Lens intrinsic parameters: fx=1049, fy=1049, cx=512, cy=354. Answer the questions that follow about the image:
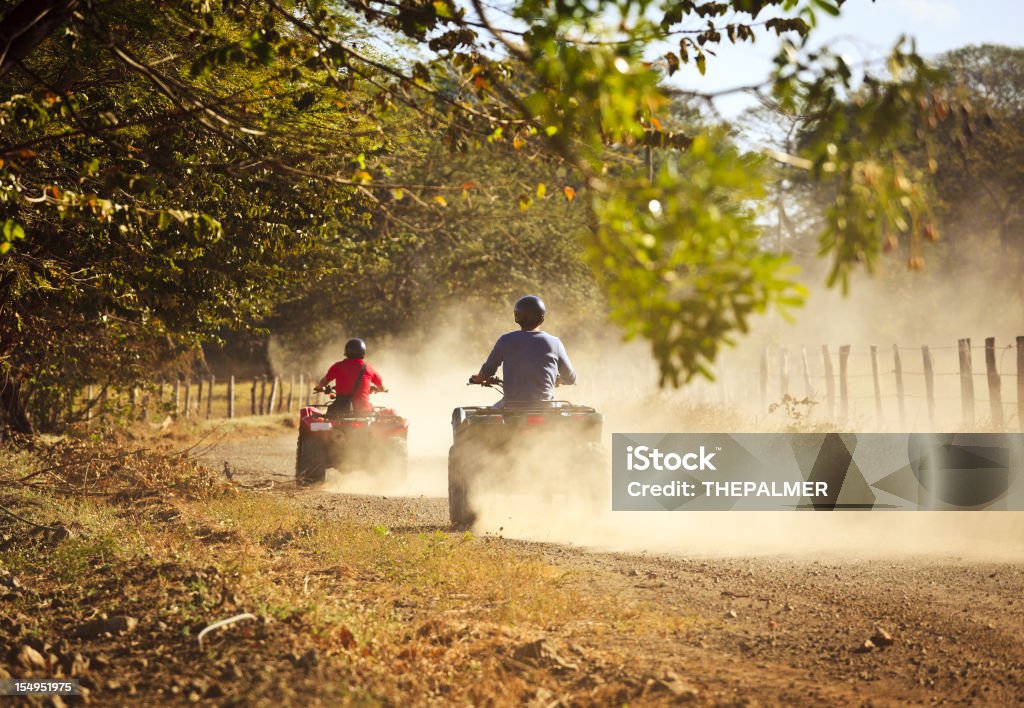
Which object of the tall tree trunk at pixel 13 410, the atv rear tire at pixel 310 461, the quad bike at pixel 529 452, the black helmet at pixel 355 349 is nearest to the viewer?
the quad bike at pixel 529 452

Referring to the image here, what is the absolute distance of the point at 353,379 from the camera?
15.2 meters

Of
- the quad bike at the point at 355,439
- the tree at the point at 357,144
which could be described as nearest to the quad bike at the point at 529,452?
the tree at the point at 357,144

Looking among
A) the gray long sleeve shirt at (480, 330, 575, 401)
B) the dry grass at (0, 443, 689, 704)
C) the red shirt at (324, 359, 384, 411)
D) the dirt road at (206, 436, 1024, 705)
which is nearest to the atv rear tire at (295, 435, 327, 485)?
the red shirt at (324, 359, 384, 411)

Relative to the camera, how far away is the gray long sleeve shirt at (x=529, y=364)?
1075cm

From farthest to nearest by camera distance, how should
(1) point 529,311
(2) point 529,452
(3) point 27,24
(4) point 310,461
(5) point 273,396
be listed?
(5) point 273,396 → (4) point 310,461 → (1) point 529,311 → (2) point 529,452 → (3) point 27,24

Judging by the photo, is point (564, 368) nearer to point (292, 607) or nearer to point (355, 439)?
point (292, 607)

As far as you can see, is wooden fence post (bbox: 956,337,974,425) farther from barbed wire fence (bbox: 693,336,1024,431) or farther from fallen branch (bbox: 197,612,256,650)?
fallen branch (bbox: 197,612,256,650)

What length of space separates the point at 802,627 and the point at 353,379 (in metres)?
9.32

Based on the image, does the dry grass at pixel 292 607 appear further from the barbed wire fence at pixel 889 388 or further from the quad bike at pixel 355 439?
the barbed wire fence at pixel 889 388

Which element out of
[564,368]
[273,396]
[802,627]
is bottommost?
[802,627]

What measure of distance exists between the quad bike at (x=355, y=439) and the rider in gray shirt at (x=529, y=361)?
180 inches

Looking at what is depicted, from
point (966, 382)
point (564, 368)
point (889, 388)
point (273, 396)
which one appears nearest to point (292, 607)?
point (564, 368)

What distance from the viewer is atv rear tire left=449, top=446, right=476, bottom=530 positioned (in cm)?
1088

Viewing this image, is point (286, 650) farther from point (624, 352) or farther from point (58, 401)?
point (624, 352)
